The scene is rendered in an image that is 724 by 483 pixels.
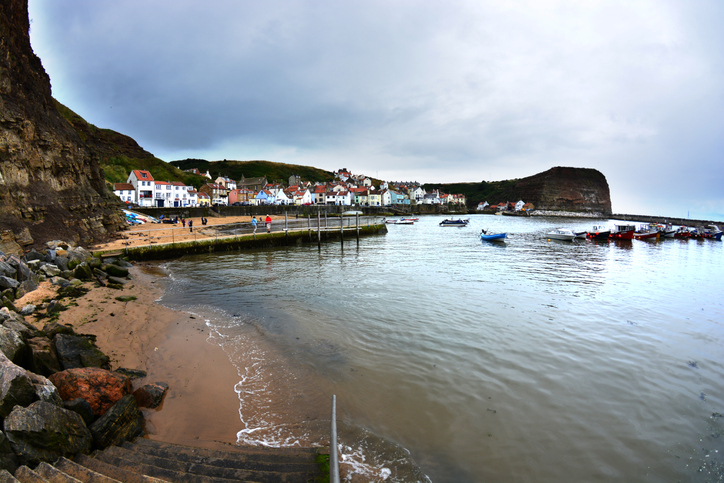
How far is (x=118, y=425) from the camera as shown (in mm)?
4688

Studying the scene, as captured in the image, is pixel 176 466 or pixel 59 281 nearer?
pixel 176 466

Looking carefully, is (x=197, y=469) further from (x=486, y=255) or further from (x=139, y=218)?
(x=139, y=218)

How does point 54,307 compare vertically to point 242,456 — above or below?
above

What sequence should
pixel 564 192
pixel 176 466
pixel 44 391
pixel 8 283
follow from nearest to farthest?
1. pixel 176 466
2. pixel 44 391
3. pixel 8 283
4. pixel 564 192

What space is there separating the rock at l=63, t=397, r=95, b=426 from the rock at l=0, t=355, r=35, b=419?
0.57m

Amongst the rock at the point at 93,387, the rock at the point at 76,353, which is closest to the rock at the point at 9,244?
the rock at the point at 76,353

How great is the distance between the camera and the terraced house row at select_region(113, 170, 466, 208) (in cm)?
7331

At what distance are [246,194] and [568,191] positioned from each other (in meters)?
163

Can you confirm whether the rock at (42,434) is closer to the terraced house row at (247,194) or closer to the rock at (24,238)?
the rock at (24,238)

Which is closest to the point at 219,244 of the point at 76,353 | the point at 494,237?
the point at 76,353

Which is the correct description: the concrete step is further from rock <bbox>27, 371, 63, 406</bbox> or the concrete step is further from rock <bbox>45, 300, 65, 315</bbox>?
rock <bbox>45, 300, 65, 315</bbox>

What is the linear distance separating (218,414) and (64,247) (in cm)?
1895

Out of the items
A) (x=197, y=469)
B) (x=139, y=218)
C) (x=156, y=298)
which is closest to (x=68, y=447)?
(x=197, y=469)

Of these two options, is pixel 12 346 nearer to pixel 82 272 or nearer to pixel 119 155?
pixel 82 272
